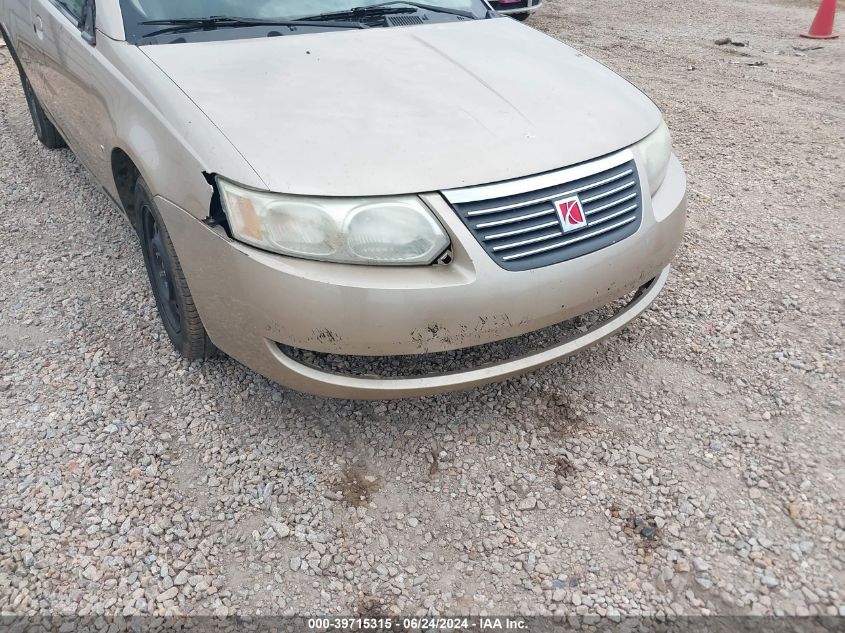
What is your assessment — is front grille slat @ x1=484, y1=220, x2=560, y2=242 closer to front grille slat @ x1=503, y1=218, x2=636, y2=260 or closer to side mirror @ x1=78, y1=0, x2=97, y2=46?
front grille slat @ x1=503, y1=218, x2=636, y2=260

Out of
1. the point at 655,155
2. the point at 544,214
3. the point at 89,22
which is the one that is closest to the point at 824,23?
the point at 655,155

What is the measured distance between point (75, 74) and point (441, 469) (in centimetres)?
231

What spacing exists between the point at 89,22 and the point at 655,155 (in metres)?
2.30

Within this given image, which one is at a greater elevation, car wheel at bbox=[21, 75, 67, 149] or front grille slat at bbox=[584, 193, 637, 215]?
front grille slat at bbox=[584, 193, 637, 215]

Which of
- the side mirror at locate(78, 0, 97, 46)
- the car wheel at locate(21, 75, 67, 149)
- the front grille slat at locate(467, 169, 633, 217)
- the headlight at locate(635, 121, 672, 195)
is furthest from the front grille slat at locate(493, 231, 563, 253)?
the car wheel at locate(21, 75, 67, 149)

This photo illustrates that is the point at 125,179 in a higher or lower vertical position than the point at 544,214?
lower

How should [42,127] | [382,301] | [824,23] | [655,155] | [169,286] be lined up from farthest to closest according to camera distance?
[824,23] → [42,127] → [169,286] → [655,155] → [382,301]

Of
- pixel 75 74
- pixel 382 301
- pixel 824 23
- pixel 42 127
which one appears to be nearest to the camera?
pixel 382 301

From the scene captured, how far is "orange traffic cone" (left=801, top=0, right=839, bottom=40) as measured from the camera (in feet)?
25.5

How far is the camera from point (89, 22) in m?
2.75

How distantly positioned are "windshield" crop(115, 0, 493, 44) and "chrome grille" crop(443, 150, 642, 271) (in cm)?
126

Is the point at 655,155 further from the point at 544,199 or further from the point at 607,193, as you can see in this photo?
the point at 544,199

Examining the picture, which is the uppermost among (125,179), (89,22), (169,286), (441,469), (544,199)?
(89,22)

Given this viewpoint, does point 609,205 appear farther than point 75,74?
No
